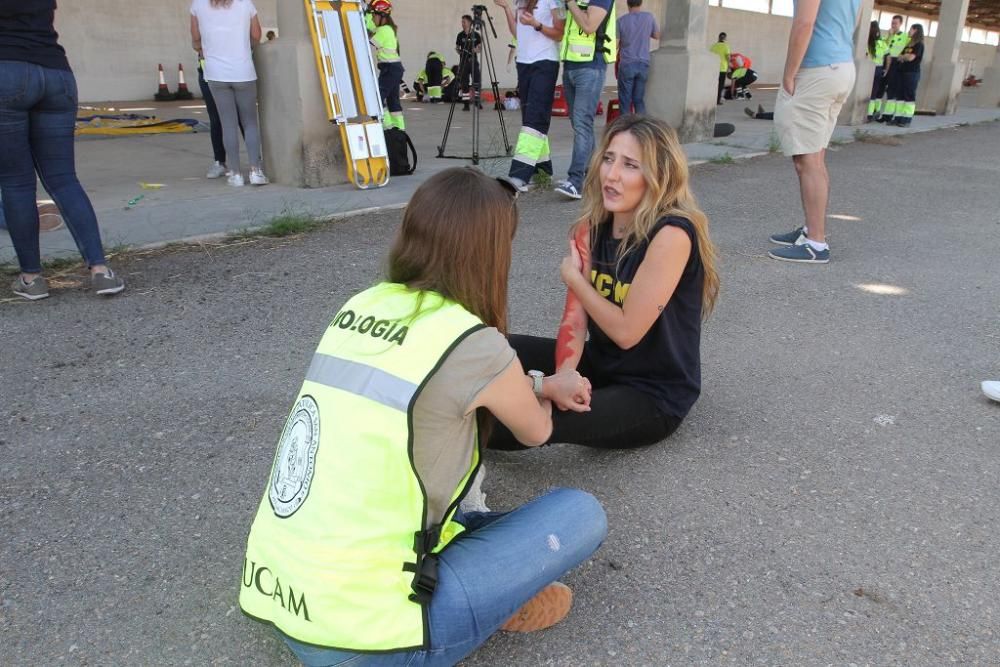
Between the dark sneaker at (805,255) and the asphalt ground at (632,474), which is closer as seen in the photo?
the asphalt ground at (632,474)

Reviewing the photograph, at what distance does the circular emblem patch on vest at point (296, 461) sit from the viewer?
5.03 ft

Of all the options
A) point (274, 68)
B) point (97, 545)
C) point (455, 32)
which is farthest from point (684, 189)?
point (455, 32)

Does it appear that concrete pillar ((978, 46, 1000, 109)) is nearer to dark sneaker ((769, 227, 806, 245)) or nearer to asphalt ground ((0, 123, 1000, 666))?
dark sneaker ((769, 227, 806, 245))

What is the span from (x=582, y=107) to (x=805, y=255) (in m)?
2.42

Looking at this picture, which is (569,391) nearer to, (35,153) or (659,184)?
(659,184)

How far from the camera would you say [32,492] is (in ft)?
8.11

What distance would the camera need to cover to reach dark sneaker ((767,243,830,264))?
195 inches

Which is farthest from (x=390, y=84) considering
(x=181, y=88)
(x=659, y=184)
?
(x=181, y=88)

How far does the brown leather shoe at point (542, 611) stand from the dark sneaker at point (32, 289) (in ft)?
10.7

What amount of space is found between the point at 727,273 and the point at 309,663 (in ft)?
12.3

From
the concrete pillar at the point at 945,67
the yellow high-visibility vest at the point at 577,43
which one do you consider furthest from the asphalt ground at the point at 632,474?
the concrete pillar at the point at 945,67

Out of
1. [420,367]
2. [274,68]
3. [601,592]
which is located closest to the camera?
[420,367]

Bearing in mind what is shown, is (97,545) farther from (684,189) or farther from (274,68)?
(274,68)

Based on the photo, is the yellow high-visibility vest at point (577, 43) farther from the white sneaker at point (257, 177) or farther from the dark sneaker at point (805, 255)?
the white sneaker at point (257, 177)
